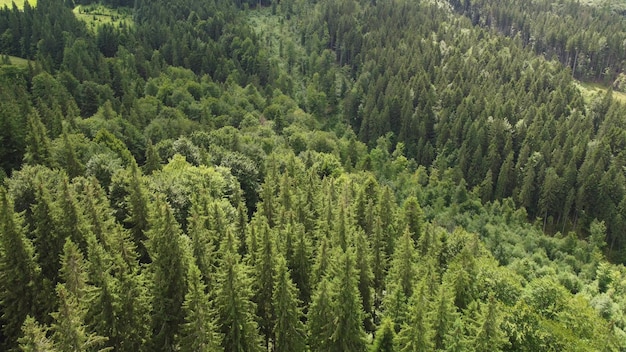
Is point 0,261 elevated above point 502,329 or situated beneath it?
elevated above

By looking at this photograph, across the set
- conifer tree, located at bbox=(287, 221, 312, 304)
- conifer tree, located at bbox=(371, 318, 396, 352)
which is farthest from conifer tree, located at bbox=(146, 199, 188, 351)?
conifer tree, located at bbox=(371, 318, 396, 352)

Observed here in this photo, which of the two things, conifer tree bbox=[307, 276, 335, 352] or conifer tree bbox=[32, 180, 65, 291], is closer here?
conifer tree bbox=[307, 276, 335, 352]

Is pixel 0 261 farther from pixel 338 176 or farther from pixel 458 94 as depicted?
pixel 458 94

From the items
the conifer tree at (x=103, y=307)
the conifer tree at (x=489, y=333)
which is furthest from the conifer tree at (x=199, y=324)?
the conifer tree at (x=489, y=333)

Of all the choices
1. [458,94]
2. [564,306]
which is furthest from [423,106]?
[564,306]

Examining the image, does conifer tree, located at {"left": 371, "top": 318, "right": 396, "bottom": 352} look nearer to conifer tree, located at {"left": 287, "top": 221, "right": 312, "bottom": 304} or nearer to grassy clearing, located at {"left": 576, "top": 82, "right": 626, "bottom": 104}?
conifer tree, located at {"left": 287, "top": 221, "right": 312, "bottom": 304}
